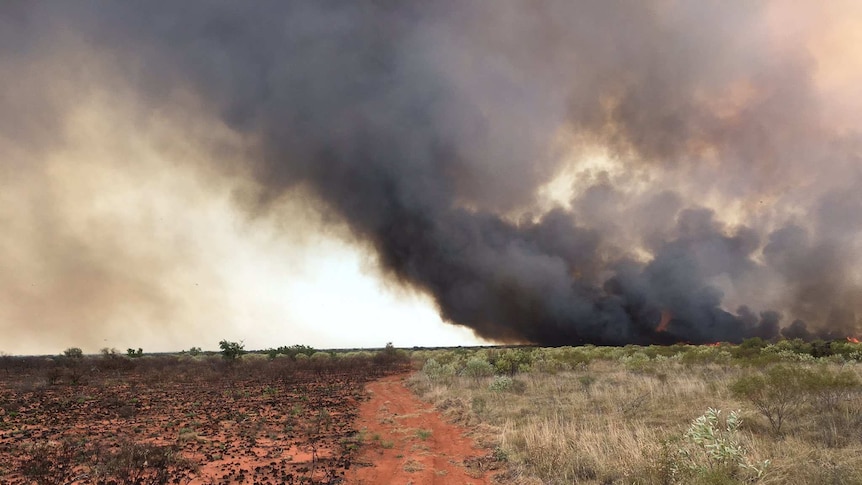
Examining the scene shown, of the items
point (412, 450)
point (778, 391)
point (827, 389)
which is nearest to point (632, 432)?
point (778, 391)

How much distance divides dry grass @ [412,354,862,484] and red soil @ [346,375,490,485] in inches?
43.1

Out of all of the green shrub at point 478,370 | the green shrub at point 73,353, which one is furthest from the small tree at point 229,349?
the green shrub at point 478,370

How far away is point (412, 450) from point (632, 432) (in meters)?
7.24

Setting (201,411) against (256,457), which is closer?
(256,457)

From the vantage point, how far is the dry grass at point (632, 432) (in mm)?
8817

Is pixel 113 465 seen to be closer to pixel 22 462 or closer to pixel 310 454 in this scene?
pixel 22 462

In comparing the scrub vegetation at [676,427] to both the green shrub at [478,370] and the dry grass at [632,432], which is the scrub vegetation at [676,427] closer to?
the dry grass at [632,432]

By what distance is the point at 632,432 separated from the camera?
505 inches

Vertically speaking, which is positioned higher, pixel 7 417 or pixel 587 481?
pixel 587 481

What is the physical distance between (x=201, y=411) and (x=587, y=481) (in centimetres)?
2179

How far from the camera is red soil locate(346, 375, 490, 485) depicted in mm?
11609

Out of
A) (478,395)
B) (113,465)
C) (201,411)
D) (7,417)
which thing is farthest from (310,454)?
(7,417)

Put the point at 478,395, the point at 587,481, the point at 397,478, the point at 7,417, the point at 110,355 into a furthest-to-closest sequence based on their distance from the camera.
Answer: the point at 110,355 < the point at 478,395 < the point at 7,417 < the point at 397,478 < the point at 587,481

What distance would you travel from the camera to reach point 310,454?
570 inches
